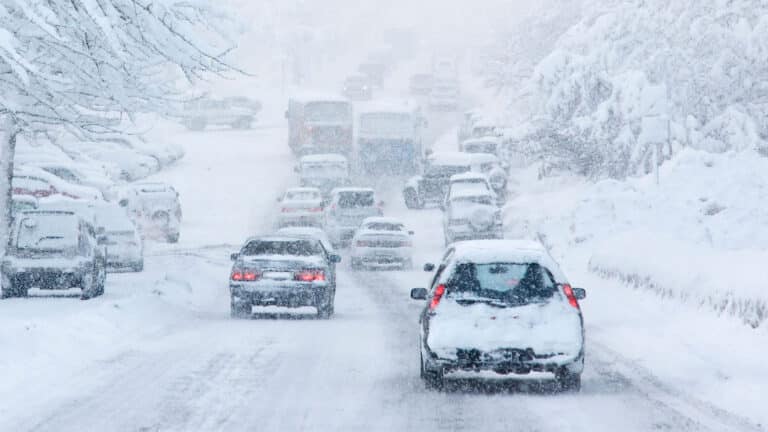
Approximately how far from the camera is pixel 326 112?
66.4 metres

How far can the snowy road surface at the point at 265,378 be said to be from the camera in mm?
13461

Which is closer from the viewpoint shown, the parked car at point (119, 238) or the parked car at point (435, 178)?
the parked car at point (119, 238)

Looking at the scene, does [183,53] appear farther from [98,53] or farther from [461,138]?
[461,138]

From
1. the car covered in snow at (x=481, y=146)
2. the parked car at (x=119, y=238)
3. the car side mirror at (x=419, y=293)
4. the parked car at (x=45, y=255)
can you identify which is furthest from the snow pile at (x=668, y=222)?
the car covered in snow at (x=481, y=146)

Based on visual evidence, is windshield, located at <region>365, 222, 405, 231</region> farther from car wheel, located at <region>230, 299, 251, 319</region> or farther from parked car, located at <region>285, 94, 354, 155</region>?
→ parked car, located at <region>285, 94, 354, 155</region>

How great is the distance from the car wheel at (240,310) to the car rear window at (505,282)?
10.7 m

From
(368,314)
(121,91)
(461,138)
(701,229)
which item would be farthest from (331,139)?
(121,91)

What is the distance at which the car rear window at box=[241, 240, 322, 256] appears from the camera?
87.4 feet

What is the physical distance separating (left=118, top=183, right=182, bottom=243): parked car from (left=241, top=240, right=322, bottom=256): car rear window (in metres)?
21.3

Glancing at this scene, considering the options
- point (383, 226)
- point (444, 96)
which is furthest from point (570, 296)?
point (444, 96)

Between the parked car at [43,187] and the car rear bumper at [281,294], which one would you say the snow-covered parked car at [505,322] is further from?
the parked car at [43,187]

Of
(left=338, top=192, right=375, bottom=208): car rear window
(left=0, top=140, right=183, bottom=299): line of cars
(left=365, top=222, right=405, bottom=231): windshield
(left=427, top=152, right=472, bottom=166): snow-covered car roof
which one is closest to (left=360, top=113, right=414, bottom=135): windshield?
(left=427, top=152, right=472, bottom=166): snow-covered car roof

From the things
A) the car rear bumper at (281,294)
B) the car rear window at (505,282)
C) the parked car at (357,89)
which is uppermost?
the parked car at (357,89)

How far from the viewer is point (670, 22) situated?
168 ft
